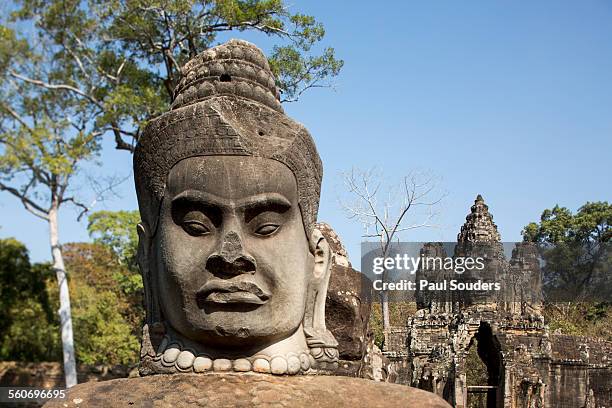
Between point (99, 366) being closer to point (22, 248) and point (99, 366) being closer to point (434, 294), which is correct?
point (22, 248)

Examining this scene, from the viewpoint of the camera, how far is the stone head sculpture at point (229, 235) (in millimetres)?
3090

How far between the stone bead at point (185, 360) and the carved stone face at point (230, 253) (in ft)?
0.27

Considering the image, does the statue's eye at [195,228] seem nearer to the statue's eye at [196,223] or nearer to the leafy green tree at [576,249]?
the statue's eye at [196,223]

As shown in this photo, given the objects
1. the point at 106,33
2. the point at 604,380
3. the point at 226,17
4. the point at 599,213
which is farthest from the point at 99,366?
the point at 599,213

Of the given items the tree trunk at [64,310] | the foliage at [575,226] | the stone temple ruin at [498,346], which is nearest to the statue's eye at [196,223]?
the tree trunk at [64,310]

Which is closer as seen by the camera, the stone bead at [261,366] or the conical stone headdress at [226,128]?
the stone bead at [261,366]

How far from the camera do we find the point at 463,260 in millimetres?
21812

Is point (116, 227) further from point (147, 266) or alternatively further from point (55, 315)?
point (147, 266)

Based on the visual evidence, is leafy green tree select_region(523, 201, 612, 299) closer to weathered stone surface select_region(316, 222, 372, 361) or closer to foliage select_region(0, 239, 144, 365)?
foliage select_region(0, 239, 144, 365)

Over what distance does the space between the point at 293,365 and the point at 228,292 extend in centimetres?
50

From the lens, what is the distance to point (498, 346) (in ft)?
60.1

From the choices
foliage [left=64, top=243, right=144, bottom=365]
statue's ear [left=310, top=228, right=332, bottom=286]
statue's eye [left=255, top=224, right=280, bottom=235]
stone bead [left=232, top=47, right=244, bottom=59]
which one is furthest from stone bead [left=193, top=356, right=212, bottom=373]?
foliage [left=64, top=243, right=144, bottom=365]

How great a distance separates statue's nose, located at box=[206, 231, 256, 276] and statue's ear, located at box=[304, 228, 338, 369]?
57cm

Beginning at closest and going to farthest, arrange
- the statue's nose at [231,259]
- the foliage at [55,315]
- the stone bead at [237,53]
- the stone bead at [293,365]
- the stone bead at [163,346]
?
the statue's nose at [231,259] < the stone bead at [293,365] < the stone bead at [163,346] < the stone bead at [237,53] < the foliage at [55,315]
